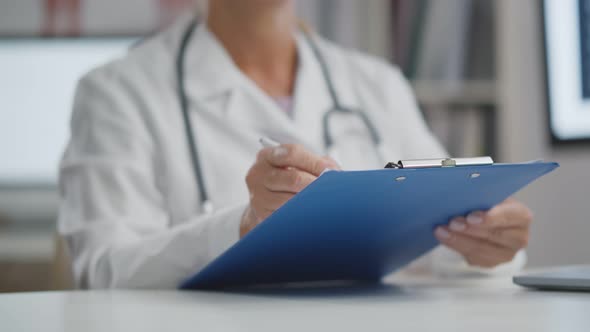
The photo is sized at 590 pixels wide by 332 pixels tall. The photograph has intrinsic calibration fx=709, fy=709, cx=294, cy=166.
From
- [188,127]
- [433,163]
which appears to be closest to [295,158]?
[433,163]

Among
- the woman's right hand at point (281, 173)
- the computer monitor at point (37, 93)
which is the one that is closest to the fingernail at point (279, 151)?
the woman's right hand at point (281, 173)

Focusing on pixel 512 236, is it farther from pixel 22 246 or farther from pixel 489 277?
pixel 22 246

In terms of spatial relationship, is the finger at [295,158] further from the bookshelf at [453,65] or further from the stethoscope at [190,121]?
the bookshelf at [453,65]

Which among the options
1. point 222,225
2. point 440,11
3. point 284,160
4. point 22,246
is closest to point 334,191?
point 284,160

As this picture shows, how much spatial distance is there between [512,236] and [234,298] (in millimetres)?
342

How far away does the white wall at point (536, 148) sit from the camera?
4.36ft

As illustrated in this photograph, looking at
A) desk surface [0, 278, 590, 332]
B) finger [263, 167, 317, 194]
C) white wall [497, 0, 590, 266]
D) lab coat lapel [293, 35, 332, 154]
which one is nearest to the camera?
desk surface [0, 278, 590, 332]

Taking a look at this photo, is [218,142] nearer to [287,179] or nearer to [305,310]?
[287,179]

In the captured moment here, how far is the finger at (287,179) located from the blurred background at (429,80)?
0.60 meters

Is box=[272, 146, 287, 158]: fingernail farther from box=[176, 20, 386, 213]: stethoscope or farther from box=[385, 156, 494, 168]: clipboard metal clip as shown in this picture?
box=[176, 20, 386, 213]: stethoscope

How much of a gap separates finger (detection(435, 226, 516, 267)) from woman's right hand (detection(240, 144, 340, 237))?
0.69ft

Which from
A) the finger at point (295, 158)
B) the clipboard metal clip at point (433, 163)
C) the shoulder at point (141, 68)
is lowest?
the finger at point (295, 158)


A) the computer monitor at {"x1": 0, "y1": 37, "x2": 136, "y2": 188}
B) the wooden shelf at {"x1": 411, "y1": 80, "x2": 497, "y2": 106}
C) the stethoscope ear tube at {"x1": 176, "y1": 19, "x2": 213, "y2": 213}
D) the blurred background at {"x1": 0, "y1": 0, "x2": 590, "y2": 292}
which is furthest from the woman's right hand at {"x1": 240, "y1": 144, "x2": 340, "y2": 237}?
the computer monitor at {"x1": 0, "y1": 37, "x2": 136, "y2": 188}

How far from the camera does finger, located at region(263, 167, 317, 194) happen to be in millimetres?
575
